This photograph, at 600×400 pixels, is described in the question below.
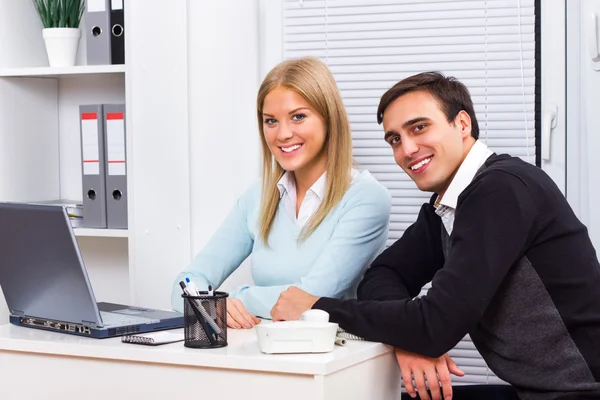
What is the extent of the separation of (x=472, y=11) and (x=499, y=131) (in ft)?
1.36

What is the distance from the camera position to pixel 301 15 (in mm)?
2928

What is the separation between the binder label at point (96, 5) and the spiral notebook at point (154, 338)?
4.35 feet

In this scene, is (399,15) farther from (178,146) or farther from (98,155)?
(98,155)

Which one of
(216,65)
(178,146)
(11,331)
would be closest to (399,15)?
(216,65)

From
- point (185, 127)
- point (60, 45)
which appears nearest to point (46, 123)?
point (60, 45)

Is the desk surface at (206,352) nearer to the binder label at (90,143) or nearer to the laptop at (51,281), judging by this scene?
the laptop at (51,281)

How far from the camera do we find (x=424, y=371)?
1.70m

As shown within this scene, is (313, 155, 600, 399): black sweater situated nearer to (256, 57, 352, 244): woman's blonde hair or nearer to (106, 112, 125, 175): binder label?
(256, 57, 352, 244): woman's blonde hair

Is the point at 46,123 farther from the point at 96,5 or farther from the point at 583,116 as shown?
the point at 583,116

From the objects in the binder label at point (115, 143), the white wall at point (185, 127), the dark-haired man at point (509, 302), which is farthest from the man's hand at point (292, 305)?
the binder label at point (115, 143)

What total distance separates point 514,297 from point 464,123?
457 millimetres

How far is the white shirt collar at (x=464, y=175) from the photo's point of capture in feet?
6.16

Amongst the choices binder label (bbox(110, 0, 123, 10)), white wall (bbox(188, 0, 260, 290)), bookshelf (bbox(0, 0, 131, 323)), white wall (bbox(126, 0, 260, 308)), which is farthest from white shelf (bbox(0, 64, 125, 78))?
white wall (bbox(188, 0, 260, 290))

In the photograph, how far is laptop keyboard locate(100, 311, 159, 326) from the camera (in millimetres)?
1787
